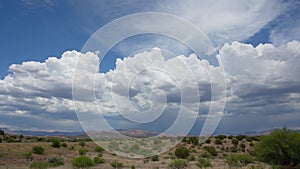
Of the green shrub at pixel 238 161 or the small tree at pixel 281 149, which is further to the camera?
the green shrub at pixel 238 161

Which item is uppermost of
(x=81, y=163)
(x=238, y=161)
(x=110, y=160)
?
(x=81, y=163)

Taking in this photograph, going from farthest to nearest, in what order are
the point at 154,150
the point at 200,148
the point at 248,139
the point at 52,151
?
the point at 248,139
the point at 200,148
the point at 154,150
the point at 52,151

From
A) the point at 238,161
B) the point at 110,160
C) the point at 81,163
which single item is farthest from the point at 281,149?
the point at 110,160

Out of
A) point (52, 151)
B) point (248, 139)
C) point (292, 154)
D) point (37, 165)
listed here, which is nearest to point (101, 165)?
point (37, 165)

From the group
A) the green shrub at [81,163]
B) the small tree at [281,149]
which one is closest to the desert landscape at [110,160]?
the green shrub at [81,163]

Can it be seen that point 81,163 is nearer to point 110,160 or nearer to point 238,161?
point 110,160

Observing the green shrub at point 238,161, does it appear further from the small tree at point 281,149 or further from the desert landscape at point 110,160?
the small tree at point 281,149

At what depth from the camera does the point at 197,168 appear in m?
33.6

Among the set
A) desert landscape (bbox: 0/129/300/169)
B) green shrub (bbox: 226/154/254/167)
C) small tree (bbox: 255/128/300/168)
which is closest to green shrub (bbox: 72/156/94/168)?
desert landscape (bbox: 0/129/300/169)

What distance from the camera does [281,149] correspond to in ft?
90.7

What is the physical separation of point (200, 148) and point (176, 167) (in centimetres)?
2306

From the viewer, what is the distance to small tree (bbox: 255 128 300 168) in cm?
2702

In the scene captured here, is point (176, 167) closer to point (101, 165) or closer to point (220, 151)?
point (101, 165)

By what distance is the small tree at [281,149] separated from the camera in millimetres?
27016
